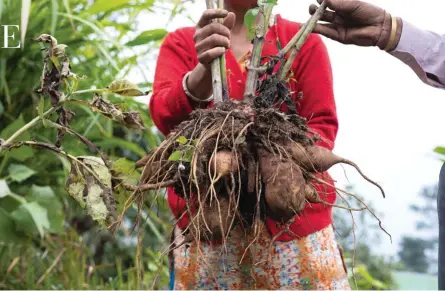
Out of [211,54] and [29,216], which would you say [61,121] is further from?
[29,216]

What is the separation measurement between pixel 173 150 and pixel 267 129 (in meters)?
0.17

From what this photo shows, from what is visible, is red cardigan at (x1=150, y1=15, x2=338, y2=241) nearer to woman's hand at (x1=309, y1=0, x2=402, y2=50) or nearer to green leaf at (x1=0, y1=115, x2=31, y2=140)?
woman's hand at (x1=309, y1=0, x2=402, y2=50)

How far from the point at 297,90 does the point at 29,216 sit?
946 millimetres

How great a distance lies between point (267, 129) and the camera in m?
1.14

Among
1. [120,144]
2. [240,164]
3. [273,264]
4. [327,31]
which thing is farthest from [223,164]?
[120,144]

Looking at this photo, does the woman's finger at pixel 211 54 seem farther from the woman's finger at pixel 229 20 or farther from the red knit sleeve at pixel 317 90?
the red knit sleeve at pixel 317 90

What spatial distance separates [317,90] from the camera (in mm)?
1253

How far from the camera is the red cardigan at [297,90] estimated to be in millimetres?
1241

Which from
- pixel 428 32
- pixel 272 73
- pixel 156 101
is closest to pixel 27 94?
pixel 156 101

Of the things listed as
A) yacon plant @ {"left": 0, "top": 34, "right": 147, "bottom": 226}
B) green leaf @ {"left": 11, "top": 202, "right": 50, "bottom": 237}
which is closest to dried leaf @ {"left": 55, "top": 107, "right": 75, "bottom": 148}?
yacon plant @ {"left": 0, "top": 34, "right": 147, "bottom": 226}

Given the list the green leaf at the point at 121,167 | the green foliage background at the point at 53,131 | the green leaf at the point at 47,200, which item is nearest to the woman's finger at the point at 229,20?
the green leaf at the point at 121,167

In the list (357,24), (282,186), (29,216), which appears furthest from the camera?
(29,216)

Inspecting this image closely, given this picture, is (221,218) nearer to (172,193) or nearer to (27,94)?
(172,193)

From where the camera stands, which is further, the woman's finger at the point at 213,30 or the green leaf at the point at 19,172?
the green leaf at the point at 19,172
